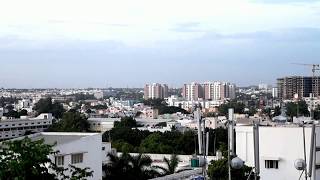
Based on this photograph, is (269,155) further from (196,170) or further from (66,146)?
(66,146)

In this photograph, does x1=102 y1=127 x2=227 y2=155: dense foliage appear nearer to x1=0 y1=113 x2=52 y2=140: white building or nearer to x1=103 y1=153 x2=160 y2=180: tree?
x1=103 y1=153 x2=160 y2=180: tree

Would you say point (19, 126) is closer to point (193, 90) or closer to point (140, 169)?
→ point (140, 169)

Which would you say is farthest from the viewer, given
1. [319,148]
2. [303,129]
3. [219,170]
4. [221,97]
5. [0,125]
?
[221,97]

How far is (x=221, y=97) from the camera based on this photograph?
407 ft

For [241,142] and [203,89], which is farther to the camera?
[203,89]

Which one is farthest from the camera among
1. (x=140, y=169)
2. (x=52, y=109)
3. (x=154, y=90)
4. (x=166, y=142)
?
(x=154, y=90)

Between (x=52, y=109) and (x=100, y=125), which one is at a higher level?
(x=52, y=109)

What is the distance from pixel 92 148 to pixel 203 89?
112904 millimetres

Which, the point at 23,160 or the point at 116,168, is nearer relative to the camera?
the point at 23,160

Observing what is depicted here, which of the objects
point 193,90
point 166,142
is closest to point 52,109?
point 166,142

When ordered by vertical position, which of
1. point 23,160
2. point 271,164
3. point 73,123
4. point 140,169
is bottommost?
point 73,123

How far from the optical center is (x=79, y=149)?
1455cm

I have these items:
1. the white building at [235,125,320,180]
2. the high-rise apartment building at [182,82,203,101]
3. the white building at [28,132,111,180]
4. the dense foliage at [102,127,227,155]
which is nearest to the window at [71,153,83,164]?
the white building at [28,132,111,180]

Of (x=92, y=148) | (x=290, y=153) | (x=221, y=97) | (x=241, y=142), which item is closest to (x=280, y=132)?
(x=290, y=153)
